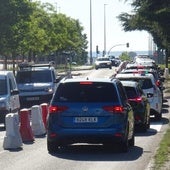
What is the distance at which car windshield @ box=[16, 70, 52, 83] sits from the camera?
112 ft

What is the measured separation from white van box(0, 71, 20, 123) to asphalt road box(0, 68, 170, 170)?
16.3 ft

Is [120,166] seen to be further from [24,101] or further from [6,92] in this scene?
[24,101]

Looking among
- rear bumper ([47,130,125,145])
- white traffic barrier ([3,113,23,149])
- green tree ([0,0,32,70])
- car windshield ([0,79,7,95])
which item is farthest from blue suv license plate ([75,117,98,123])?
green tree ([0,0,32,70])

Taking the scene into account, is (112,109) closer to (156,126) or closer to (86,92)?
(86,92)

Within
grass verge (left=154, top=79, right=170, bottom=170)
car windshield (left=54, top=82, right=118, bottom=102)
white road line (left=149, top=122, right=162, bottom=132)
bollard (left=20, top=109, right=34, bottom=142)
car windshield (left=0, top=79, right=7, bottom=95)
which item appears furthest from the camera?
car windshield (left=0, top=79, right=7, bottom=95)

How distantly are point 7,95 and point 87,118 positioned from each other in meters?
→ 8.92

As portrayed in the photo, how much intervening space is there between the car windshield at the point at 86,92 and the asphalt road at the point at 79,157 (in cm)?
115

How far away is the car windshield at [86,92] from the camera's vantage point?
15812 millimetres

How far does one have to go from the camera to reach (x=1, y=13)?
3966cm

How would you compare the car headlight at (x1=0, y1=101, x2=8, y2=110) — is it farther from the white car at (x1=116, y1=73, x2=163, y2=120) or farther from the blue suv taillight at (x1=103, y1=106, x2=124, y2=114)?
the blue suv taillight at (x1=103, y1=106, x2=124, y2=114)

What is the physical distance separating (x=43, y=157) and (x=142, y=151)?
2.41 meters

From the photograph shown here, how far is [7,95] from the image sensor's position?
79.3ft

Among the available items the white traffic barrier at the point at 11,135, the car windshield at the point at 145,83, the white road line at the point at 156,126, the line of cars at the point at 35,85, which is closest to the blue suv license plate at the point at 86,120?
the white traffic barrier at the point at 11,135

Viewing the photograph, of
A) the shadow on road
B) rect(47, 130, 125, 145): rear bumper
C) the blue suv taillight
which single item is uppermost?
the blue suv taillight
